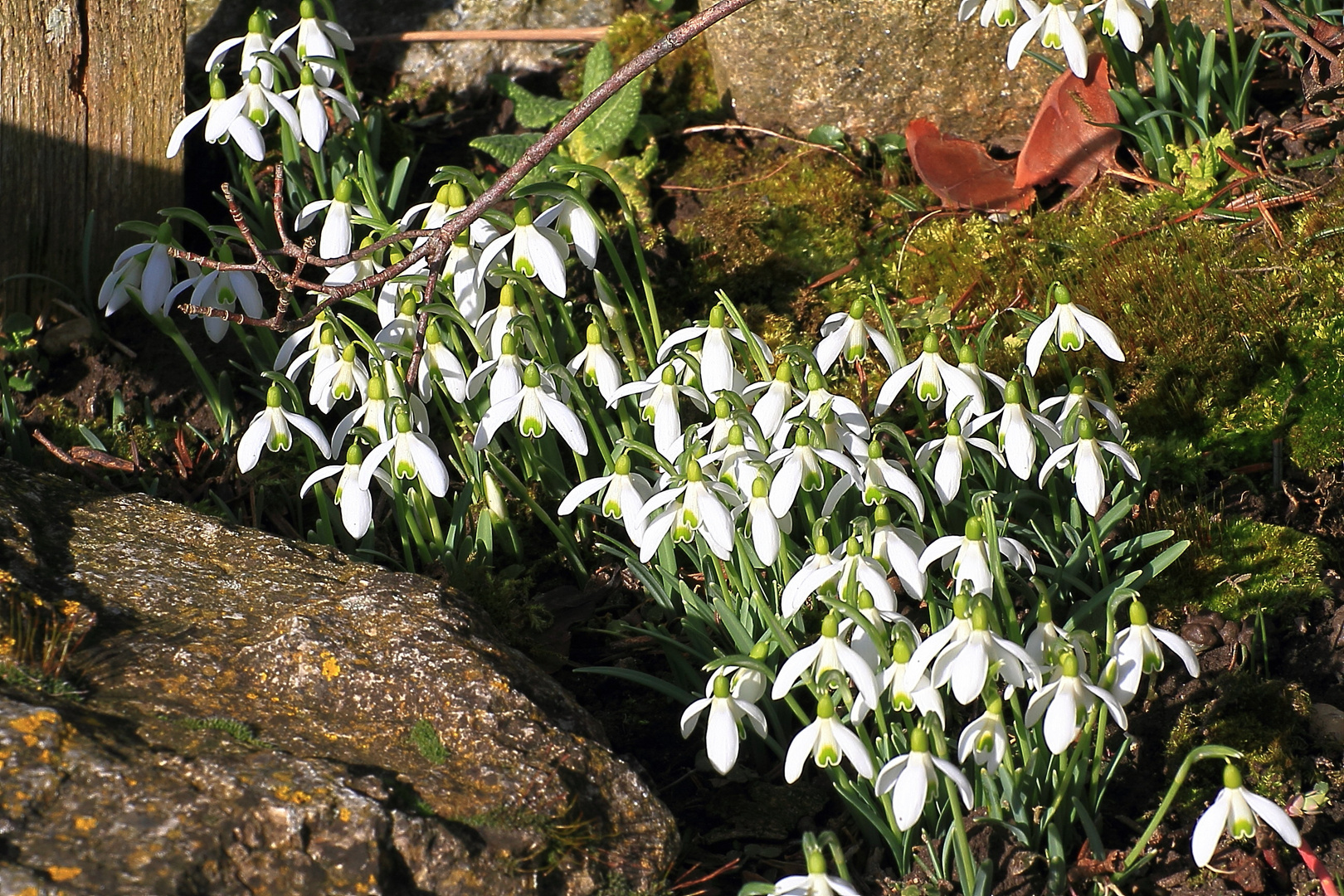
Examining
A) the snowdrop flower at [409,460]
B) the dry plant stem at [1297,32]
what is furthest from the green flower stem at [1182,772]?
the dry plant stem at [1297,32]

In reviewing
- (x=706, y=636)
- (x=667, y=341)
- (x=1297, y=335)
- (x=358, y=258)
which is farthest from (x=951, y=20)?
(x=706, y=636)

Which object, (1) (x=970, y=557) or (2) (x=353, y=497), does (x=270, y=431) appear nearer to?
(2) (x=353, y=497)

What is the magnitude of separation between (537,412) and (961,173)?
1635 millimetres

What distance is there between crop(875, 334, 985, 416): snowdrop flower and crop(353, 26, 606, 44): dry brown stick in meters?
2.16

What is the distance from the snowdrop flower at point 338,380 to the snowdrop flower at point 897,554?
1032 mm

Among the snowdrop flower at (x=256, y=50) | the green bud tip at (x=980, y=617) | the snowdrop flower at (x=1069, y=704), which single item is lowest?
the snowdrop flower at (x=1069, y=704)

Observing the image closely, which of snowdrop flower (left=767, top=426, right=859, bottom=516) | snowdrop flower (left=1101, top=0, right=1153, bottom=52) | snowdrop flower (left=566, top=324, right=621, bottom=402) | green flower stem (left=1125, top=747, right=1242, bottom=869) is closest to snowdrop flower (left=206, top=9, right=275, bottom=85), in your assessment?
snowdrop flower (left=566, top=324, right=621, bottom=402)

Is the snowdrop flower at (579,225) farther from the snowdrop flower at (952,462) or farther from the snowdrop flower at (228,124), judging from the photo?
the snowdrop flower at (952,462)

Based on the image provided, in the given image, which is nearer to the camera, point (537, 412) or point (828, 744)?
point (828, 744)

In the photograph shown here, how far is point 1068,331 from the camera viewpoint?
2119 millimetres

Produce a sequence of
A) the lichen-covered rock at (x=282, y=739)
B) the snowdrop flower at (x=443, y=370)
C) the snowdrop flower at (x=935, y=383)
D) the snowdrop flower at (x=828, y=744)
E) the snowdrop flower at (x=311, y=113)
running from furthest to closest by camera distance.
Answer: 1. the snowdrop flower at (x=311, y=113)
2. the snowdrop flower at (x=443, y=370)
3. the snowdrop flower at (x=935, y=383)
4. the snowdrop flower at (x=828, y=744)
5. the lichen-covered rock at (x=282, y=739)

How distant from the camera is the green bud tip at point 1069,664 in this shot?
5.24ft

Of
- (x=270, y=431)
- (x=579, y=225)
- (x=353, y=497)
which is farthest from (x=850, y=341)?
(x=270, y=431)

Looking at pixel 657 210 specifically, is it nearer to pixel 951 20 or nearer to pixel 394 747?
pixel 951 20
